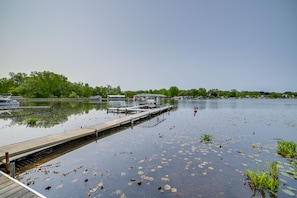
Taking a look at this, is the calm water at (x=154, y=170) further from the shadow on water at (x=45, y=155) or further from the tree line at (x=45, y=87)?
the tree line at (x=45, y=87)

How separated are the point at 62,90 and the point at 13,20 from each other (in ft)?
246

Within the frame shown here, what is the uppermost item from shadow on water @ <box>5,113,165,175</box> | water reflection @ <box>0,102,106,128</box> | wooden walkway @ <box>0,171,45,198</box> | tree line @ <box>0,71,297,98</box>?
tree line @ <box>0,71,297,98</box>

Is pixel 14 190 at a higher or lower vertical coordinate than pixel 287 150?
higher

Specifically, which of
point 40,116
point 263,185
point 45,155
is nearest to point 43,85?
point 40,116

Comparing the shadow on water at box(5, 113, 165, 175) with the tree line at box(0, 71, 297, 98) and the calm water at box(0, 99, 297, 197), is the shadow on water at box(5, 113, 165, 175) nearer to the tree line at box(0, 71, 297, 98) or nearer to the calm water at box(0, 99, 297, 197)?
the calm water at box(0, 99, 297, 197)

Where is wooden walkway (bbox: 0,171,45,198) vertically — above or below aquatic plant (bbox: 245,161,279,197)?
above

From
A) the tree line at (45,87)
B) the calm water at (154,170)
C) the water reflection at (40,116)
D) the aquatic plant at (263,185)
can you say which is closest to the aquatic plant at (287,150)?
the calm water at (154,170)

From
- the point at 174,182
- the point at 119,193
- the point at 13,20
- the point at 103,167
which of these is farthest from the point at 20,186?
the point at 13,20

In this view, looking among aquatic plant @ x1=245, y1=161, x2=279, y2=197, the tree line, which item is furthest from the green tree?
aquatic plant @ x1=245, y1=161, x2=279, y2=197

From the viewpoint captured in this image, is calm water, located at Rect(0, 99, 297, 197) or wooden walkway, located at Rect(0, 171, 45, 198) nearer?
wooden walkway, located at Rect(0, 171, 45, 198)

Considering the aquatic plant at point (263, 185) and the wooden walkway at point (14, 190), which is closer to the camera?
the wooden walkway at point (14, 190)

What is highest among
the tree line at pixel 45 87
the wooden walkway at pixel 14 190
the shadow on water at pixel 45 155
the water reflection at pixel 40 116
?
the tree line at pixel 45 87

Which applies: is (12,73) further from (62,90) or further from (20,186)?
(20,186)

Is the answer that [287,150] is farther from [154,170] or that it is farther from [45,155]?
[45,155]
